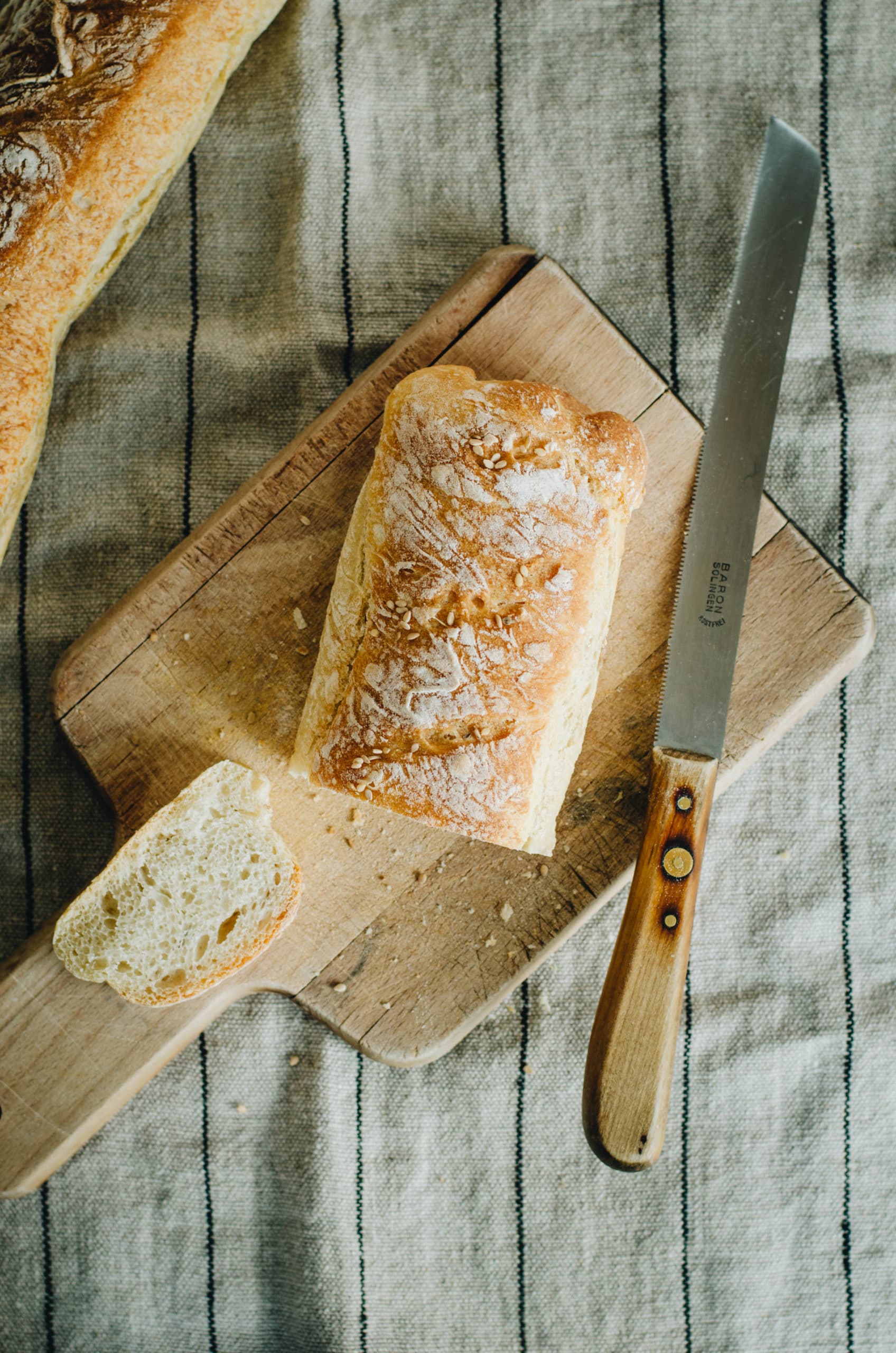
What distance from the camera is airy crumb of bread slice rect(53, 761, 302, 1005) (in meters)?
1.50

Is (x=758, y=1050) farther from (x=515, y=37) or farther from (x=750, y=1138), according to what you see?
(x=515, y=37)

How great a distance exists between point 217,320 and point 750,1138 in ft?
6.94

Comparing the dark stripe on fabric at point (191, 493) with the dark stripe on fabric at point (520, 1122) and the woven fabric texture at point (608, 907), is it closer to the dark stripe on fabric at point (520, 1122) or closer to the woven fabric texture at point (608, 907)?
the woven fabric texture at point (608, 907)

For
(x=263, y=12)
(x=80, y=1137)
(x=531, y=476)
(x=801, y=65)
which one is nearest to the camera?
(x=531, y=476)

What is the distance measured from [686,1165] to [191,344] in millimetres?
2072

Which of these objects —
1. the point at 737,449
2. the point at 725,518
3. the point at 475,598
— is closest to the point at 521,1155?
the point at 475,598

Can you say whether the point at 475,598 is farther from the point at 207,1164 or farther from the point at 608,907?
the point at 207,1164

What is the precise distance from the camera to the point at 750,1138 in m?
1.80

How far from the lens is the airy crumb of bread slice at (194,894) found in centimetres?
150

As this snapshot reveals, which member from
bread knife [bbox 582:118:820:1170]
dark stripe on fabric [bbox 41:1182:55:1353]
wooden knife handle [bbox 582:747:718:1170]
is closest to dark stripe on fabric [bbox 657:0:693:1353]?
bread knife [bbox 582:118:820:1170]

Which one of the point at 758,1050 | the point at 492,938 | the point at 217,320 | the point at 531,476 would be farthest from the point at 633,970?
the point at 217,320

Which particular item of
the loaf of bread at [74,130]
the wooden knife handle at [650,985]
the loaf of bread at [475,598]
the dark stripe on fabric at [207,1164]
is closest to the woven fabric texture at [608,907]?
the dark stripe on fabric at [207,1164]

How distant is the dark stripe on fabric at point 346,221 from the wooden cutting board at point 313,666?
0.21 meters

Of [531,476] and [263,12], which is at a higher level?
[263,12]
